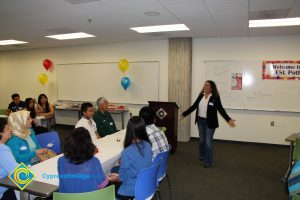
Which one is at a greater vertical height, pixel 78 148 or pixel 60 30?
pixel 60 30

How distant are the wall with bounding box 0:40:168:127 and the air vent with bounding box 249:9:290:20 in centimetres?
269

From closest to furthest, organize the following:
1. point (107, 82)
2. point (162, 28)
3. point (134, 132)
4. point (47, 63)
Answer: point (134, 132) < point (162, 28) < point (107, 82) < point (47, 63)

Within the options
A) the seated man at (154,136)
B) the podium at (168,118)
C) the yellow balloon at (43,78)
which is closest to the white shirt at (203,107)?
the podium at (168,118)

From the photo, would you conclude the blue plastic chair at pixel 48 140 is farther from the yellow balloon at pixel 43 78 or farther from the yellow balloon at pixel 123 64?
the yellow balloon at pixel 43 78

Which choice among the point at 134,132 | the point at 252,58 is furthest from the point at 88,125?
the point at 252,58

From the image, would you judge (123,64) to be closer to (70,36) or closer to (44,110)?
(70,36)

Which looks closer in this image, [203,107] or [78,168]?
[78,168]

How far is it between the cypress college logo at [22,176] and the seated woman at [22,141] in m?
0.69

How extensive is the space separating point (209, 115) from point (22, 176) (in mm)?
3203

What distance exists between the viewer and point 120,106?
23.1 feet

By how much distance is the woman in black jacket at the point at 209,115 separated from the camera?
170 inches

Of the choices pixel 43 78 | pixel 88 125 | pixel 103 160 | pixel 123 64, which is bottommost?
pixel 103 160

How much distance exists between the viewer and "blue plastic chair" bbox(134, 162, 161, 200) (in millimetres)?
1951

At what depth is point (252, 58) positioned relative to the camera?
589 cm
